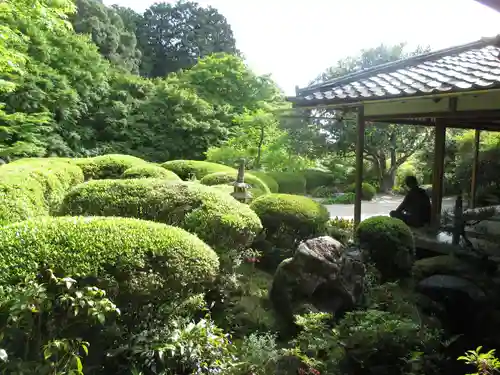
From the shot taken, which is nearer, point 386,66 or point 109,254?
point 109,254

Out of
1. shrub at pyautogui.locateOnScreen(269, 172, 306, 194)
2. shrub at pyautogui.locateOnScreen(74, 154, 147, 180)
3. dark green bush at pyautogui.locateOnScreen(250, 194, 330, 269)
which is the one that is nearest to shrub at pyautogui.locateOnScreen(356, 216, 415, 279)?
dark green bush at pyautogui.locateOnScreen(250, 194, 330, 269)

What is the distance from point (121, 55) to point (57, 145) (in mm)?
10237

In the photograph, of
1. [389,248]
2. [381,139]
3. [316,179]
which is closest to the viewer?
[389,248]

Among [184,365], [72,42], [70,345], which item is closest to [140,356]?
[184,365]

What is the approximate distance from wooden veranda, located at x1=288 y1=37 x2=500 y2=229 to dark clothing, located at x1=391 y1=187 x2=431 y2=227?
17 cm

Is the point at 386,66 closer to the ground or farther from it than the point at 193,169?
farther from it

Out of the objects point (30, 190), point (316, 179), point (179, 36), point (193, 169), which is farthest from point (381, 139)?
point (179, 36)

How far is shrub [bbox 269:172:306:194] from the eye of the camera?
13750 mm

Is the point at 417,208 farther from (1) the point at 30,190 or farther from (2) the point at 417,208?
(1) the point at 30,190

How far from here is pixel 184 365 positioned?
2971 millimetres

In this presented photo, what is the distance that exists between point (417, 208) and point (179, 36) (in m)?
26.5

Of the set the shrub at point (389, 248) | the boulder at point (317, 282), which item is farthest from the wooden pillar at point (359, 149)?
the boulder at point (317, 282)

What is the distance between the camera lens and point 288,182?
13.9 meters

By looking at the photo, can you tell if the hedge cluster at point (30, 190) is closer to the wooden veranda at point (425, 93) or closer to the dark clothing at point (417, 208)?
the wooden veranda at point (425, 93)
